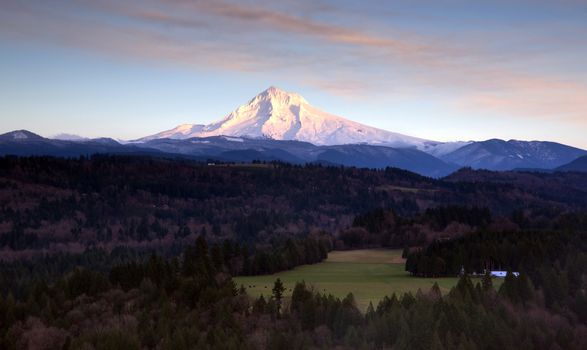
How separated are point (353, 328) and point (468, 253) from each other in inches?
3111

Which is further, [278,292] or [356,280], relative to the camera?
[356,280]

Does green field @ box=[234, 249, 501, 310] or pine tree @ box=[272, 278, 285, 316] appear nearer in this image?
pine tree @ box=[272, 278, 285, 316]

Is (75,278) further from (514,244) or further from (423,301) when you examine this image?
(514,244)

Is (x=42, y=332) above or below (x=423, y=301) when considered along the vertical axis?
below

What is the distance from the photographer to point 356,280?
534ft

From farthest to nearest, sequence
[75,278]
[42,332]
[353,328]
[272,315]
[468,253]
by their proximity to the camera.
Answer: [468,253] < [75,278] < [272,315] < [42,332] < [353,328]

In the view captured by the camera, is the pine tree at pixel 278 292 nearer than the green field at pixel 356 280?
Yes

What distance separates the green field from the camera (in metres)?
146

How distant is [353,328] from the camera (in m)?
110

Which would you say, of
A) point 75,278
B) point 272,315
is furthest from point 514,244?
point 75,278

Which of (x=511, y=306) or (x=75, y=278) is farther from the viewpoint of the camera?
(x=75, y=278)

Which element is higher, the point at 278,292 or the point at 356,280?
the point at 278,292

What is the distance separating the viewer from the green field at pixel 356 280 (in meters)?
146

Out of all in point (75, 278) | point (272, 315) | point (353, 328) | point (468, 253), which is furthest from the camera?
point (468, 253)
